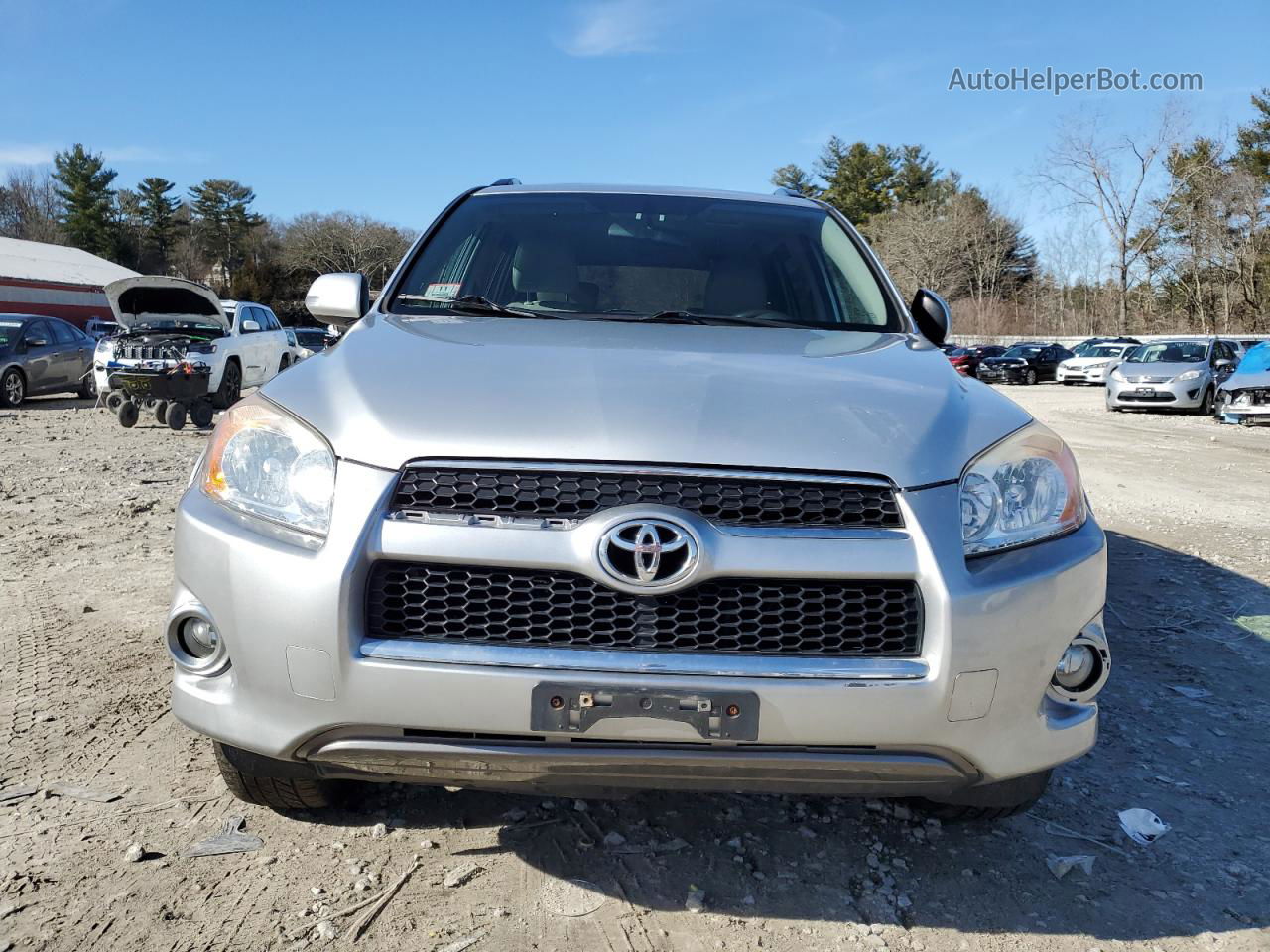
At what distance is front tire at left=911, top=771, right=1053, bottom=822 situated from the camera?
7.00 feet

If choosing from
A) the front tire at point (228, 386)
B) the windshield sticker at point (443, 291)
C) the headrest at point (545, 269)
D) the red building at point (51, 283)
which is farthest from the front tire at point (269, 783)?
the red building at point (51, 283)

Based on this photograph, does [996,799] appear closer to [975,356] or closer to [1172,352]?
[1172,352]

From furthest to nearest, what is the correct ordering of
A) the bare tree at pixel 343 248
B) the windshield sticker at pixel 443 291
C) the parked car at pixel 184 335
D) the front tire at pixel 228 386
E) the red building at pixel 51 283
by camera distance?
1. the bare tree at pixel 343 248
2. the red building at pixel 51 283
3. the front tire at pixel 228 386
4. the parked car at pixel 184 335
5. the windshield sticker at pixel 443 291

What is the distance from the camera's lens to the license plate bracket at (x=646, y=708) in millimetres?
1798

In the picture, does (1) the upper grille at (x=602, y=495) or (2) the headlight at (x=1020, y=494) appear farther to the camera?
(2) the headlight at (x=1020, y=494)

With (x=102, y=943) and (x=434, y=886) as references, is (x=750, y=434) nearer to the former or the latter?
(x=434, y=886)

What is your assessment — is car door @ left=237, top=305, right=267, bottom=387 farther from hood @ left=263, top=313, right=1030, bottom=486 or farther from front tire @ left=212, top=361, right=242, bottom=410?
hood @ left=263, top=313, right=1030, bottom=486

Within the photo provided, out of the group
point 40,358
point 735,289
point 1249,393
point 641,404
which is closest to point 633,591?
point 641,404

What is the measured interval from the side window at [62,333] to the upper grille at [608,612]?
18481 millimetres

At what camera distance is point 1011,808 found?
2.32 metres

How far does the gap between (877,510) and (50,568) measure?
470cm

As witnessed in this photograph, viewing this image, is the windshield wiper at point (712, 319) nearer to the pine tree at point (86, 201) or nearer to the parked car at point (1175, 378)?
the parked car at point (1175, 378)

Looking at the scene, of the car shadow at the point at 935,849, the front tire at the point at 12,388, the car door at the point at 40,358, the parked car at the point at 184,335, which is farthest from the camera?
the car door at the point at 40,358

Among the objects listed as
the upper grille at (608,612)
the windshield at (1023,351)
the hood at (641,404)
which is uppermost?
the hood at (641,404)
